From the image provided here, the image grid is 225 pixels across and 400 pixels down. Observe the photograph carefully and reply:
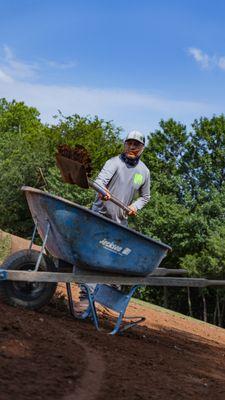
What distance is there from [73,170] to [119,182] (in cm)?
75

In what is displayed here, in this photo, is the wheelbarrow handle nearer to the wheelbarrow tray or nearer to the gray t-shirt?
the gray t-shirt

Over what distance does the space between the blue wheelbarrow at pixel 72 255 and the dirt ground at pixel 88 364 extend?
0.23 metres

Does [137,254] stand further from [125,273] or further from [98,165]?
[98,165]

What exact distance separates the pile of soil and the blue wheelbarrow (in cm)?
24

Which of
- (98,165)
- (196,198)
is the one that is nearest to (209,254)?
(196,198)

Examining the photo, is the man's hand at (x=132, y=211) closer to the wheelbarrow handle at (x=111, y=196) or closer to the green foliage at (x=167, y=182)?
the wheelbarrow handle at (x=111, y=196)

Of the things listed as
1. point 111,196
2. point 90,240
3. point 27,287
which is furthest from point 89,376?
point 111,196

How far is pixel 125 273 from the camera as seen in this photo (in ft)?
18.3

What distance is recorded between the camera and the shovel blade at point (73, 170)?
532cm

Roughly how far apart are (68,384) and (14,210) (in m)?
35.3

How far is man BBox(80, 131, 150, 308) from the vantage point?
19.4ft

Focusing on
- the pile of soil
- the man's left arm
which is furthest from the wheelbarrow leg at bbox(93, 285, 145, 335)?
the man's left arm

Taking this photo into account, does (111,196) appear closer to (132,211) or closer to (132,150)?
(132,211)

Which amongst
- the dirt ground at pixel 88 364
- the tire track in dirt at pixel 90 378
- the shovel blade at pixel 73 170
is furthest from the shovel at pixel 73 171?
the tire track in dirt at pixel 90 378
